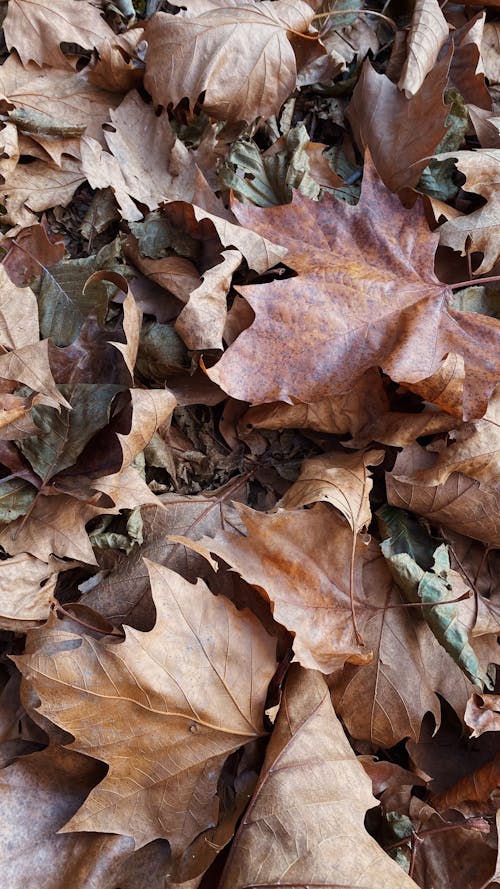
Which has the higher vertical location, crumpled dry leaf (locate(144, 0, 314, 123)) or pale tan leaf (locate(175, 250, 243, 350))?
crumpled dry leaf (locate(144, 0, 314, 123))

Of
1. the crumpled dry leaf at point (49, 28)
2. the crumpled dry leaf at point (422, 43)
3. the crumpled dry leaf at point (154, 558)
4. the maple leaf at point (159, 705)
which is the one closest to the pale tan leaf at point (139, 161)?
the crumpled dry leaf at point (49, 28)

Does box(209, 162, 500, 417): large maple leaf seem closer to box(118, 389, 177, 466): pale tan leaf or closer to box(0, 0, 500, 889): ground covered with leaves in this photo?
box(0, 0, 500, 889): ground covered with leaves

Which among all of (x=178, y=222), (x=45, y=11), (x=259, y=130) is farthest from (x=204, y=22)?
(x=178, y=222)

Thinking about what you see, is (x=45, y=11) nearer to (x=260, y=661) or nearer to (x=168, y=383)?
(x=168, y=383)

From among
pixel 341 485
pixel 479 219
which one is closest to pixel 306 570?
pixel 341 485

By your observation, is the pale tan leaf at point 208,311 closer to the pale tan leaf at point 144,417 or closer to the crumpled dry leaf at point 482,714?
the pale tan leaf at point 144,417

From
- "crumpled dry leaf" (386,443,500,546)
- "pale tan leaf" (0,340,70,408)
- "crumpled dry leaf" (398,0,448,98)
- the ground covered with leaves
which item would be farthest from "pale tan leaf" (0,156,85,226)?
"crumpled dry leaf" (386,443,500,546)

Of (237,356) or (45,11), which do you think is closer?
(237,356)
